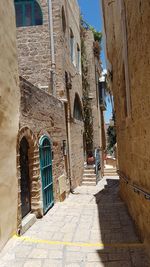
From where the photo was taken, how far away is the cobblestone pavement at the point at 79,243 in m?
3.98

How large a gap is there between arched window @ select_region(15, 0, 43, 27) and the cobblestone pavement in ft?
24.2

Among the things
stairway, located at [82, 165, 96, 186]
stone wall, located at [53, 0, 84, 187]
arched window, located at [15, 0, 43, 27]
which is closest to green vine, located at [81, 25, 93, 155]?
stairway, located at [82, 165, 96, 186]

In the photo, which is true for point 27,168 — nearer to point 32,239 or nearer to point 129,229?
point 32,239

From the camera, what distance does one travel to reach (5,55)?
4.85 meters

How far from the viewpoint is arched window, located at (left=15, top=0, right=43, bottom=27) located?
10719 millimetres

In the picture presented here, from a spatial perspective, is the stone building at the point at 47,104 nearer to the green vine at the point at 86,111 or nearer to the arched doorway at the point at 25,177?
the arched doorway at the point at 25,177

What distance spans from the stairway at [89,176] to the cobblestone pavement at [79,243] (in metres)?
6.64

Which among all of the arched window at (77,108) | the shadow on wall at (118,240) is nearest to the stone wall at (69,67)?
the arched window at (77,108)

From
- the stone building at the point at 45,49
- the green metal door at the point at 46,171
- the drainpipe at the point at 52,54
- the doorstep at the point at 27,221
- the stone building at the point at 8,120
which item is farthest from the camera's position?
the stone building at the point at 45,49

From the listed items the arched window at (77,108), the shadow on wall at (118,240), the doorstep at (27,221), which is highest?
the arched window at (77,108)

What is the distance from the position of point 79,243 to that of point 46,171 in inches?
125

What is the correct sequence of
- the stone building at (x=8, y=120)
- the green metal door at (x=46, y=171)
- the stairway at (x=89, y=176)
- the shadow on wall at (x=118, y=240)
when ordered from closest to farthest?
the shadow on wall at (x=118, y=240), the stone building at (x=8, y=120), the green metal door at (x=46, y=171), the stairway at (x=89, y=176)

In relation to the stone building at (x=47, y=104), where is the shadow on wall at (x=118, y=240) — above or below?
below

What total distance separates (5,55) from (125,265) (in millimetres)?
3829
